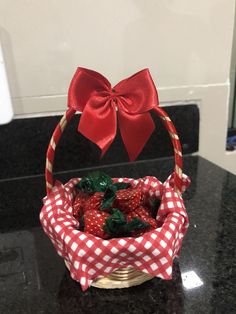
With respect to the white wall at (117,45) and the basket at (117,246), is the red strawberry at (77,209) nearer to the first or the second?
the basket at (117,246)

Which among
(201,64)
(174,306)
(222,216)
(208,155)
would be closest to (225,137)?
(208,155)

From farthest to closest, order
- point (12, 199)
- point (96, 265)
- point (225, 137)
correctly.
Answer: point (225, 137)
point (12, 199)
point (96, 265)

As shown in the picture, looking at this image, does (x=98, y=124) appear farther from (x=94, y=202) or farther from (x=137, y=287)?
(x=137, y=287)

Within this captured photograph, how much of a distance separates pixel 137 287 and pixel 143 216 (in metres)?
0.09

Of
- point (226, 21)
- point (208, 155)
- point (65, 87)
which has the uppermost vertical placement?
point (226, 21)

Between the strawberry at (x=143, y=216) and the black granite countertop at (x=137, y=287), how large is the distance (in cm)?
8

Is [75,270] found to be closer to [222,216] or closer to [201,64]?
[222,216]

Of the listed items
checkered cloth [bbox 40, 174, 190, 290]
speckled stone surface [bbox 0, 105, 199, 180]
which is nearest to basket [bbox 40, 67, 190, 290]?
checkered cloth [bbox 40, 174, 190, 290]

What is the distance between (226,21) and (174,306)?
1.97 feet

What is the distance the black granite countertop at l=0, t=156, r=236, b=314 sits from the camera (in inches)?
15.6

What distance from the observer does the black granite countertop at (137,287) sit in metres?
0.40

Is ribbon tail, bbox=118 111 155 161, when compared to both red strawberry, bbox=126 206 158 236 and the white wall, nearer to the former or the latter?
red strawberry, bbox=126 206 158 236


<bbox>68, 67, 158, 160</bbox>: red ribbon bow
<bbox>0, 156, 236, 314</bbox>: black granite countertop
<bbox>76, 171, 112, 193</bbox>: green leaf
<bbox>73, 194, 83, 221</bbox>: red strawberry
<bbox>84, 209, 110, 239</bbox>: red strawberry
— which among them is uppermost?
<bbox>68, 67, 158, 160</bbox>: red ribbon bow

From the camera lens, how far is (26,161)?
707 mm
